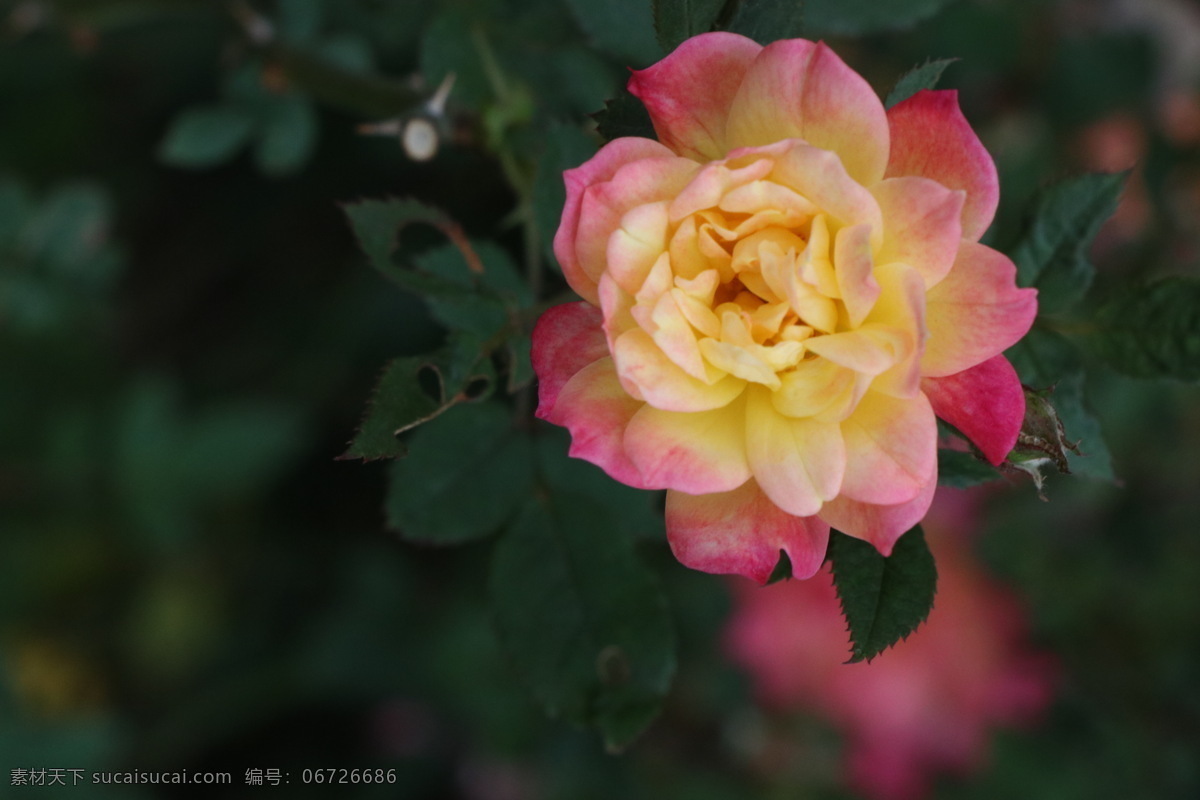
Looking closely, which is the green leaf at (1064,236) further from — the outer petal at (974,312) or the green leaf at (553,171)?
the green leaf at (553,171)

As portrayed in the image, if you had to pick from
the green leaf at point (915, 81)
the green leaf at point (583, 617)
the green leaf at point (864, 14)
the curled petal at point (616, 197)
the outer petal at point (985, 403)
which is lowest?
the green leaf at point (583, 617)

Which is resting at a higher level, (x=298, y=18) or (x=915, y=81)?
(x=915, y=81)

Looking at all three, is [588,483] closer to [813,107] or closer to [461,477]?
[461,477]

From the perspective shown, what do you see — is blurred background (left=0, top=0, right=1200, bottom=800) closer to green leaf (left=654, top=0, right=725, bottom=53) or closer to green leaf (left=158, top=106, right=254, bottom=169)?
green leaf (left=158, top=106, right=254, bottom=169)

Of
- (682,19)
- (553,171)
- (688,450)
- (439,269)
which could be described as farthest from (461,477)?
(682,19)

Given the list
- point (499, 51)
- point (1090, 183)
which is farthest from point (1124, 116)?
point (499, 51)

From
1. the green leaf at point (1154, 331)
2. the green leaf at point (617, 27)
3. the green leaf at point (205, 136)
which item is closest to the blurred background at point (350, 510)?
the green leaf at point (205, 136)

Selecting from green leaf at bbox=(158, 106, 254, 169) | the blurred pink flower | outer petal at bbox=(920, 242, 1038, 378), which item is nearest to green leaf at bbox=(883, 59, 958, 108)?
outer petal at bbox=(920, 242, 1038, 378)
